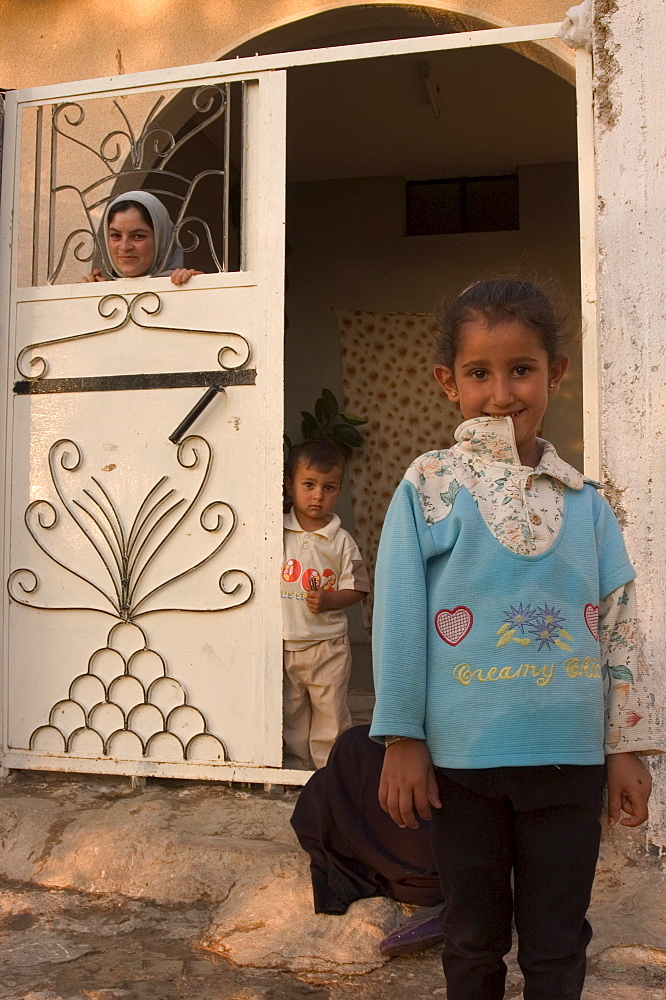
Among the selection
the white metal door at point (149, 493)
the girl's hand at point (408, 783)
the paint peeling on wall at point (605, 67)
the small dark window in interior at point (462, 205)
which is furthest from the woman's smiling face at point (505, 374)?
the small dark window in interior at point (462, 205)

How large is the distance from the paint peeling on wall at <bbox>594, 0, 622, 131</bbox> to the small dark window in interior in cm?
431

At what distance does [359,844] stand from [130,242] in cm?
224

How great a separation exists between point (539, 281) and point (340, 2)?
8.46 feet

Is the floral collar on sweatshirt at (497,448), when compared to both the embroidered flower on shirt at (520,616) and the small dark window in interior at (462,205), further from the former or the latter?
the small dark window in interior at (462,205)

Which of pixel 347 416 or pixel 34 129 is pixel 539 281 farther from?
A: pixel 347 416

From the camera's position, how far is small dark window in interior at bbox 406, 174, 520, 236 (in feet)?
22.8

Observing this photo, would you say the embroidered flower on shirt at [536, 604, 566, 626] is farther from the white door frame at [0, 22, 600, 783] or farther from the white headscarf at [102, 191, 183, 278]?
the white headscarf at [102, 191, 183, 278]

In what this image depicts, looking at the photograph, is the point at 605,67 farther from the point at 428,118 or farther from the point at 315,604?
the point at 428,118

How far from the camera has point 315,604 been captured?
11.3ft

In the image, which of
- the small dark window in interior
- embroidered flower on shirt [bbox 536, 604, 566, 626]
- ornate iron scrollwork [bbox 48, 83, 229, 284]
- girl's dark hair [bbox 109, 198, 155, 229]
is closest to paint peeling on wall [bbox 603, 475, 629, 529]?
embroidered flower on shirt [bbox 536, 604, 566, 626]

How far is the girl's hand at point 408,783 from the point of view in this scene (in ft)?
4.88

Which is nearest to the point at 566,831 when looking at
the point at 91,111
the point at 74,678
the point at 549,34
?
the point at 74,678

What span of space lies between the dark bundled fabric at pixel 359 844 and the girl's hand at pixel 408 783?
93 cm

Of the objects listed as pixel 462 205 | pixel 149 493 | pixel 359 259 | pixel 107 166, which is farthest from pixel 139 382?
pixel 462 205
